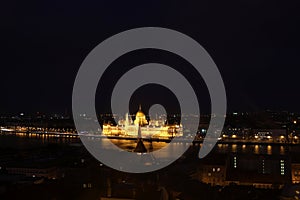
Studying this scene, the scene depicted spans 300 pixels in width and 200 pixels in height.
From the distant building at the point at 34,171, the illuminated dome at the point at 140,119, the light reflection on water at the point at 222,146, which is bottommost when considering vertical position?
the light reflection on water at the point at 222,146

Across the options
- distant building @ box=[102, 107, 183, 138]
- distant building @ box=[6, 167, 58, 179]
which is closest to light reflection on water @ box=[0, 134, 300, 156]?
distant building @ box=[6, 167, 58, 179]

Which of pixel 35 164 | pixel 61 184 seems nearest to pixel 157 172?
pixel 61 184

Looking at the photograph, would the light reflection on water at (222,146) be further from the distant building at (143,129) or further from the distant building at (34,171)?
the distant building at (143,129)

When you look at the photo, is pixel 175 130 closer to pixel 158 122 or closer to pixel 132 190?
pixel 158 122

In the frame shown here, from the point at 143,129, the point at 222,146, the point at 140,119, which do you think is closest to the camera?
the point at 222,146

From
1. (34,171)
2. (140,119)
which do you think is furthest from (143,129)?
(34,171)

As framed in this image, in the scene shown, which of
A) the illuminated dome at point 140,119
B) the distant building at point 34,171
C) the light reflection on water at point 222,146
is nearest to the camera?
the distant building at point 34,171

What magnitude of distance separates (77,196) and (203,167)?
2670 mm

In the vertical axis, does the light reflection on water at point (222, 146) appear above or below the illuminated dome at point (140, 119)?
below

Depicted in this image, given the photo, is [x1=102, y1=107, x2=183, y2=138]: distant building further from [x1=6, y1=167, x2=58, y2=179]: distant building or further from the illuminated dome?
[x1=6, y1=167, x2=58, y2=179]: distant building

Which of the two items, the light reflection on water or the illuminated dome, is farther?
the illuminated dome

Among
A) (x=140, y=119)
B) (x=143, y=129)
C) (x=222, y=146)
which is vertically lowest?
(x=222, y=146)

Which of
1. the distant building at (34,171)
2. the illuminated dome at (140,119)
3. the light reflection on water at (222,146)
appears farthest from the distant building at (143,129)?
the distant building at (34,171)

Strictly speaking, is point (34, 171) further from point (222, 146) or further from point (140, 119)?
point (140, 119)
